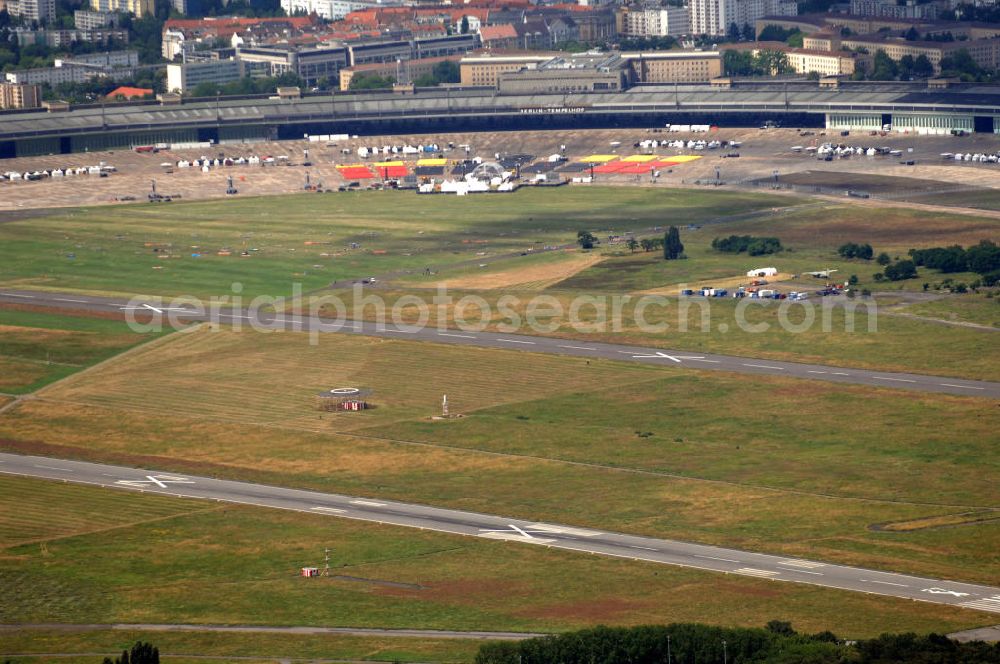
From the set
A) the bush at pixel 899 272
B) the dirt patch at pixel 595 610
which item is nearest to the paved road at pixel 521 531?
the dirt patch at pixel 595 610

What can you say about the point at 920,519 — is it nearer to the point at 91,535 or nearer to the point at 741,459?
the point at 741,459

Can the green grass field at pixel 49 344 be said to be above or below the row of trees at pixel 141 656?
above

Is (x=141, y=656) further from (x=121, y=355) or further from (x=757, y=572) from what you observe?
(x=121, y=355)

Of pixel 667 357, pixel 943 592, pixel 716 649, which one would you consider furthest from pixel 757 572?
pixel 667 357

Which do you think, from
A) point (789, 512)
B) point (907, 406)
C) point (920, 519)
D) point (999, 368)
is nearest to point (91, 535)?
point (789, 512)
